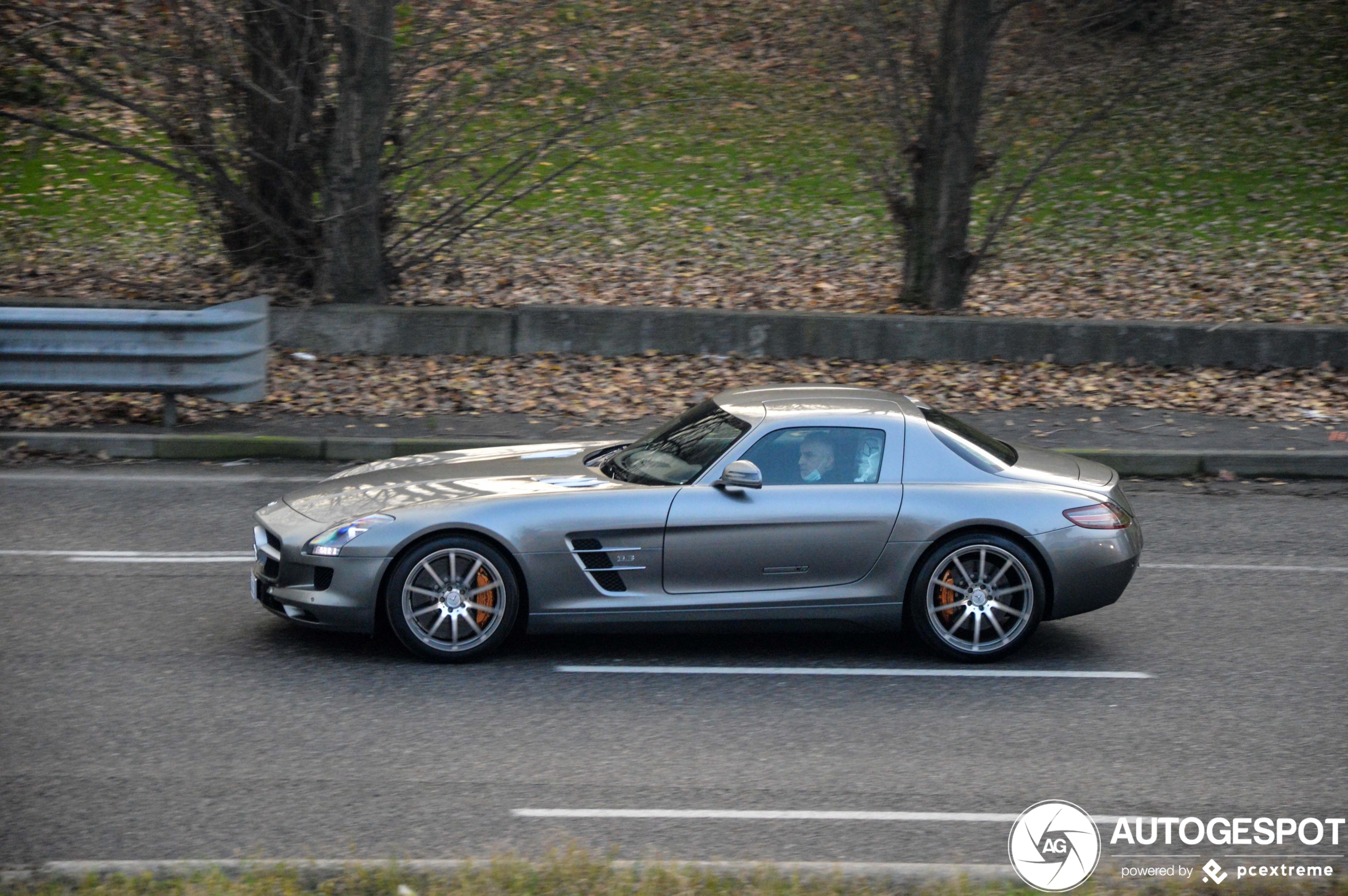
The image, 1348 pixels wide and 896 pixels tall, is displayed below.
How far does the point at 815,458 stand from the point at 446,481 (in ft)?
6.12

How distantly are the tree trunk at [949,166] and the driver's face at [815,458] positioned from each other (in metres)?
7.77

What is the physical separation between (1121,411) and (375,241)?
24.5 ft

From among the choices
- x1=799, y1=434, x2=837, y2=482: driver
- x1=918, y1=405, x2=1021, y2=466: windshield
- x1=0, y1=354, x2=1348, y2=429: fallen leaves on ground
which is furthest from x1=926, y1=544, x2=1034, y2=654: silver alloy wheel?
x1=0, y1=354, x2=1348, y2=429: fallen leaves on ground

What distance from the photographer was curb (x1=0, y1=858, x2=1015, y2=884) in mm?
3875

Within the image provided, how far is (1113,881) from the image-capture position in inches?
158

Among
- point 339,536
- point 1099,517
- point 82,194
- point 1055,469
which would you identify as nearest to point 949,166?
point 1055,469

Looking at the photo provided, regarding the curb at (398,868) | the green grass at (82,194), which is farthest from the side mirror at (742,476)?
the green grass at (82,194)

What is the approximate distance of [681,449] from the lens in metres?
6.62

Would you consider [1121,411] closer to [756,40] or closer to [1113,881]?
[1113,881]

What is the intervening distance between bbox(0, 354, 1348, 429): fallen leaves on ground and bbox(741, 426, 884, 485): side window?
507cm

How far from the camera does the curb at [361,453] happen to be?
10.5 m

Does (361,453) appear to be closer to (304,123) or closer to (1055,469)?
(304,123)

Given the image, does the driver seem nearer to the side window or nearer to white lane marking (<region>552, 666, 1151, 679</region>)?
the side window

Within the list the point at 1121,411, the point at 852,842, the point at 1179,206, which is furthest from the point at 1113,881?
the point at 1179,206
